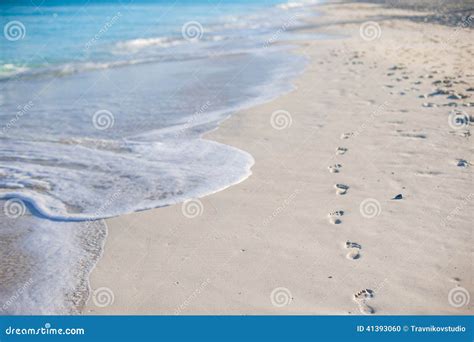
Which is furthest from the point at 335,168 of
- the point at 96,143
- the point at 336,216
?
the point at 96,143

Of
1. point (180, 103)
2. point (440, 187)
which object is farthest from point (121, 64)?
point (440, 187)

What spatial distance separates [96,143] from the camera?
23.0ft

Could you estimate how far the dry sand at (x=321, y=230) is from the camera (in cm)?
353

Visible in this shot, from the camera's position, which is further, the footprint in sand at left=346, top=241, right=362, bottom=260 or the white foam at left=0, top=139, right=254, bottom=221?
the white foam at left=0, top=139, right=254, bottom=221

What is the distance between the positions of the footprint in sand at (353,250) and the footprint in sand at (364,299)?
1.37ft

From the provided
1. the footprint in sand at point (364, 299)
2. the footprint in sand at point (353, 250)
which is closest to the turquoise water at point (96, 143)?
the footprint in sand at point (353, 250)

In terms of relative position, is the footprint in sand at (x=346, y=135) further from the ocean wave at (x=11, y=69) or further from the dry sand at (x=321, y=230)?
the ocean wave at (x=11, y=69)

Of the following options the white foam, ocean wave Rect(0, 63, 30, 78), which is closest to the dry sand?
the white foam

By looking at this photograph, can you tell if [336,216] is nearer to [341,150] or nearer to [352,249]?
[352,249]

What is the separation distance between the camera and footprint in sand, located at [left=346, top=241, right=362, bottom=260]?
393cm

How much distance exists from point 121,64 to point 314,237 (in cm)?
1191

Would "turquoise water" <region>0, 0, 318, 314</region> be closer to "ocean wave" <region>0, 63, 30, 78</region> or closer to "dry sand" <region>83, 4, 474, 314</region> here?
"ocean wave" <region>0, 63, 30, 78</region>

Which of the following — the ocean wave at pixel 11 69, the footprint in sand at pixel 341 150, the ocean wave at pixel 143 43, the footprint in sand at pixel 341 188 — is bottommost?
the ocean wave at pixel 143 43

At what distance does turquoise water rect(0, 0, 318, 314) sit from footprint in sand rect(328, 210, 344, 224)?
1.36 m
